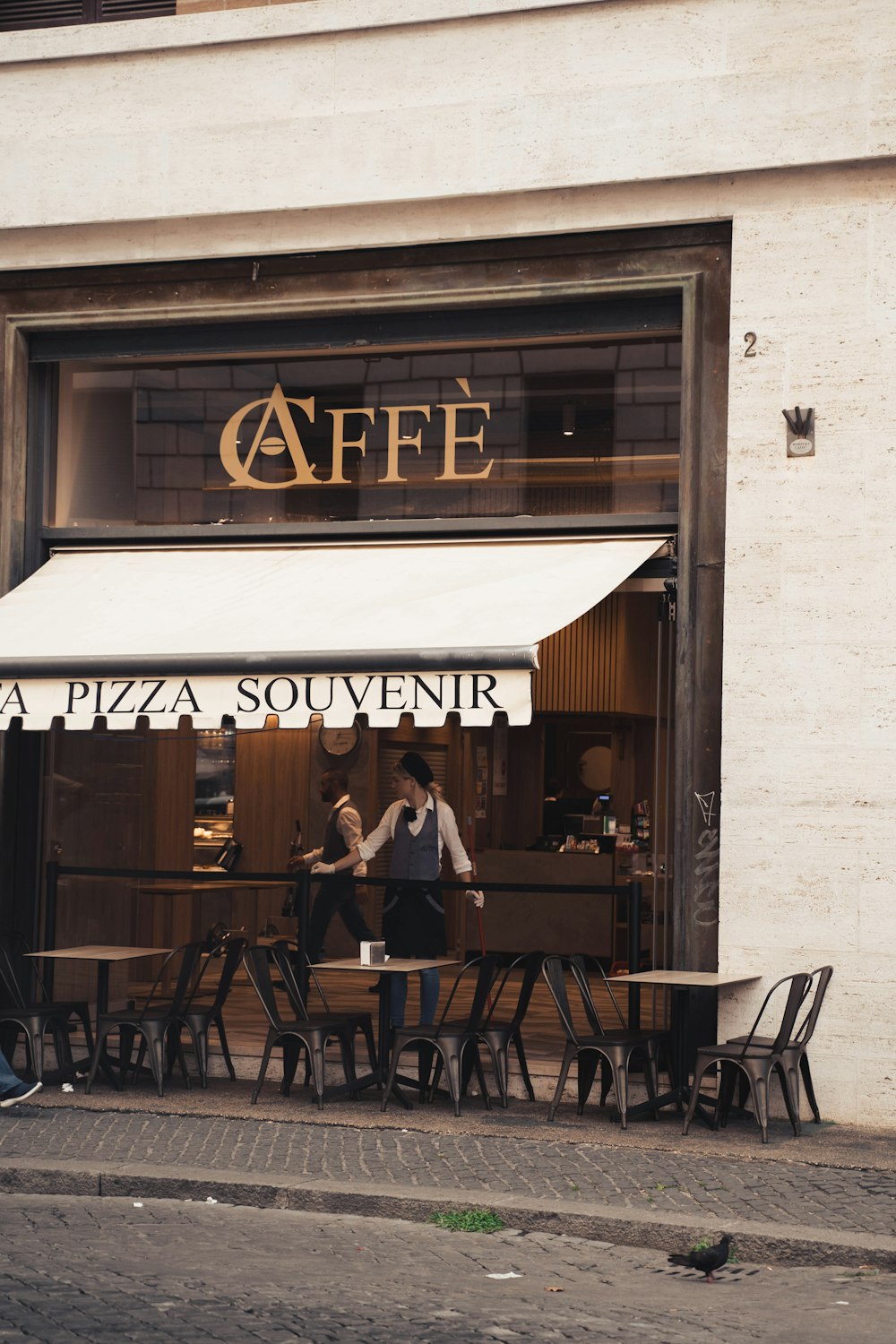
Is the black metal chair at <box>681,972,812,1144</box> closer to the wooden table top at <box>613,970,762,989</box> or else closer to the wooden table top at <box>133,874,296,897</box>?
the wooden table top at <box>613,970,762,989</box>

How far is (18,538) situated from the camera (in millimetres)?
11383

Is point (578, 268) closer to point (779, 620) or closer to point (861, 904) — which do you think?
point (779, 620)

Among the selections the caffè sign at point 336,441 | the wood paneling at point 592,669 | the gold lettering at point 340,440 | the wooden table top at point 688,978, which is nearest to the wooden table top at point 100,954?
the wooden table top at point 688,978

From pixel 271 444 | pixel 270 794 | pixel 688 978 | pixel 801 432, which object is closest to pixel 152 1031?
pixel 688 978

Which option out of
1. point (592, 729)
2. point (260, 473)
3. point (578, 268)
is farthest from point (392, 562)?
point (592, 729)

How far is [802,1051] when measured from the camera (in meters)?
8.90

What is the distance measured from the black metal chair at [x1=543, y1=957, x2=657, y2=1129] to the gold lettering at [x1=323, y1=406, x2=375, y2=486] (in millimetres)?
3504

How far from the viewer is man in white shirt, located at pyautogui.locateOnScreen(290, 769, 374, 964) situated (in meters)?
13.0

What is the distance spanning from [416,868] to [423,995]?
1.35 meters

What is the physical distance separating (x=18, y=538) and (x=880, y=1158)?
6.59 m

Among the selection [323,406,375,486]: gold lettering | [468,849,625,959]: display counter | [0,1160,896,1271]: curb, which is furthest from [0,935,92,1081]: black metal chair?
[468,849,625,959]: display counter

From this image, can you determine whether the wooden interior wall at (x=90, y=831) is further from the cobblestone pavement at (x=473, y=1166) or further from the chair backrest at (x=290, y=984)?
the cobblestone pavement at (x=473, y=1166)

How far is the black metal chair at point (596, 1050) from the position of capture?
28.7 feet

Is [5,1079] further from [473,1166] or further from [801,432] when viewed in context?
[801,432]
